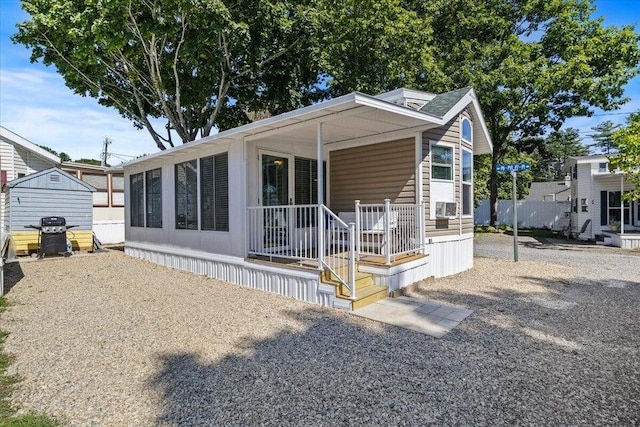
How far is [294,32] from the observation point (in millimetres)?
11844

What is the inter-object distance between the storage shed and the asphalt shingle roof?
1154 centimetres

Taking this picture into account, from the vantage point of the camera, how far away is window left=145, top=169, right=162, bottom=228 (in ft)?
29.6

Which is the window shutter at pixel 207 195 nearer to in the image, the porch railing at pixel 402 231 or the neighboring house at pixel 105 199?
the porch railing at pixel 402 231

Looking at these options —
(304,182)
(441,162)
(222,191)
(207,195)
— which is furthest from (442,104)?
(207,195)

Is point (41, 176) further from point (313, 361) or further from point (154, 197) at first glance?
point (313, 361)

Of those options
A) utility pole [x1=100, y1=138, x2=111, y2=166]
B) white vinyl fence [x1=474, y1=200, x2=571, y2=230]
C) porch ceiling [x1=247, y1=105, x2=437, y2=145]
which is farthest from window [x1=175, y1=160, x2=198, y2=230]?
utility pole [x1=100, y1=138, x2=111, y2=166]

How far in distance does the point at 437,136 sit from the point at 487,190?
19120 millimetres

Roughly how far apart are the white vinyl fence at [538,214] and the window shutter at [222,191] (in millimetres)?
19773

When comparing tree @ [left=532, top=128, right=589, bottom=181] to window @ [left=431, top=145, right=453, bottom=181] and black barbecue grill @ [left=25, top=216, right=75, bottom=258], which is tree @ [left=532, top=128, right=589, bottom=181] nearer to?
window @ [left=431, top=145, right=453, bottom=181]

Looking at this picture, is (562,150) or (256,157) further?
(562,150)

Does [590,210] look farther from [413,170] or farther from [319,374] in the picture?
[319,374]

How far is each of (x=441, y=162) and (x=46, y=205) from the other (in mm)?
12069

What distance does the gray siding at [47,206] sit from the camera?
10.6 metres

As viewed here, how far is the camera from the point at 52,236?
1034 centimetres
